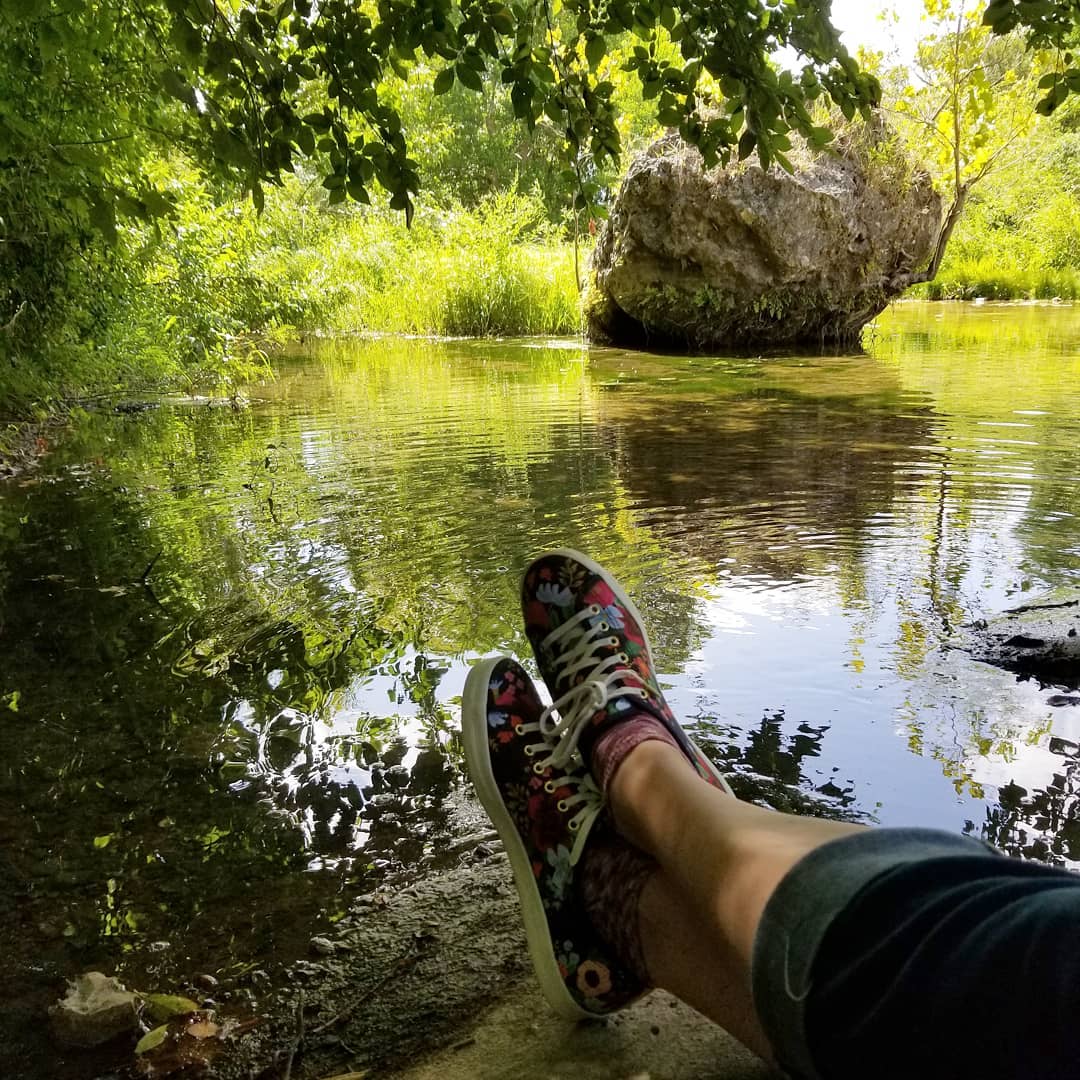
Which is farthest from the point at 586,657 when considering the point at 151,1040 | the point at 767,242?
the point at 767,242

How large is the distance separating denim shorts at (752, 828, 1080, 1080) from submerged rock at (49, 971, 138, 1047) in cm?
85

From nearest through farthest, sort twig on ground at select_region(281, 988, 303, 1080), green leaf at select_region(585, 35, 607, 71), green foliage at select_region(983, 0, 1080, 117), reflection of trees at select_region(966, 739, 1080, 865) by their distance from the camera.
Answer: twig on ground at select_region(281, 988, 303, 1080)
reflection of trees at select_region(966, 739, 1080, 865)
green foliage at select_region(983, 0, 1080, 117)
green leaf at select_region(585, 35, 607, 71)

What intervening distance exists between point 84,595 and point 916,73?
37.3 feet

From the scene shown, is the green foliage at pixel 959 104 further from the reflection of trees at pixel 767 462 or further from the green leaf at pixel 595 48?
the green leaf at pixel 595 48

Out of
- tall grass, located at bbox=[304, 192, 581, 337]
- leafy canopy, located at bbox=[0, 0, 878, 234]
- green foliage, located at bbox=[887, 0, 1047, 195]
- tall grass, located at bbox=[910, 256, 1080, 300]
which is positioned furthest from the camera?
tall grass, located at bbox=[910, 256, 1080, 300]

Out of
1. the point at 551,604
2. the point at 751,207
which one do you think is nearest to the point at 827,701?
the point at 551,604

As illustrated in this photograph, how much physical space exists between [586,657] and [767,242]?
9.34 meters

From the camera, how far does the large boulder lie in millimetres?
9750

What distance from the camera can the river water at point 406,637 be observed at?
141 centimetres

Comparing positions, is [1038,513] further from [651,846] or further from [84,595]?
[84,595]

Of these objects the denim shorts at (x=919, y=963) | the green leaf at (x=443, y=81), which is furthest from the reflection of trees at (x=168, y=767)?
the green leaf at (x=443, y=81)

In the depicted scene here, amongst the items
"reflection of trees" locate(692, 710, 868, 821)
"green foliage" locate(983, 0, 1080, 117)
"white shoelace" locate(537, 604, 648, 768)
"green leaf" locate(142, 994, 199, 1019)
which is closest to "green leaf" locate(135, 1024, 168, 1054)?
"green leaf" locate(142, 994, 199, 1019)

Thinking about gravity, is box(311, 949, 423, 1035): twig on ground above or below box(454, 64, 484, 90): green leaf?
below

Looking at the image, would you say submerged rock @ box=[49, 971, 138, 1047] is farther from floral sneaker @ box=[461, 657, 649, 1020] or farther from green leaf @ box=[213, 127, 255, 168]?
green leaf @ box=[213, 127, 255, 168]
